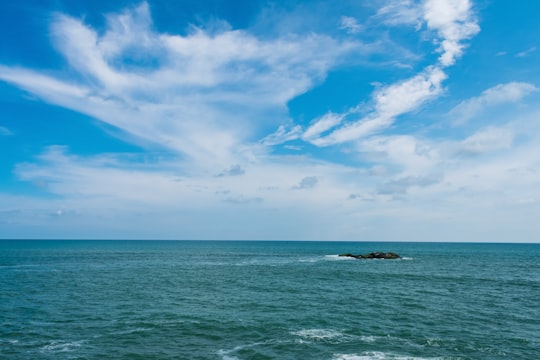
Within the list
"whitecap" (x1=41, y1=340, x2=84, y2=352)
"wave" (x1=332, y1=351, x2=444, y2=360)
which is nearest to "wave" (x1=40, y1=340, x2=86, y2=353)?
"whitecap" (x1=41, y1=340, x2=84, y2=352)

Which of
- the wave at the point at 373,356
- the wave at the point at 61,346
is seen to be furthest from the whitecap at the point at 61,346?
the wave at the point at 373,356

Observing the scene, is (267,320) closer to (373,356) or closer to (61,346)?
(373,356)

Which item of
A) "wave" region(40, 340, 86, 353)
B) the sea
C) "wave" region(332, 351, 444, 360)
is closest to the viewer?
"wave" region(332, 351, 444, 360)

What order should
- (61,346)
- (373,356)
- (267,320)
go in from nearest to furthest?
(373,356) < (61,346) < (267,320)

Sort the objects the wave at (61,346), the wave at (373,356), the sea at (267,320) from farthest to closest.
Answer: the sea at (267,320) → the wave at (61,346) → the wave at (373,356)

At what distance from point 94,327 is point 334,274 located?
191ft

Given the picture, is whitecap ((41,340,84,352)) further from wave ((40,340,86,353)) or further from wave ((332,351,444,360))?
wave ((332,351,444,360))

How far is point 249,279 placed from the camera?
7556 cm

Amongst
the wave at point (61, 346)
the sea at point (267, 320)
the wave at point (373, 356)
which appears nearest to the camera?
the wave at point (373, 356)

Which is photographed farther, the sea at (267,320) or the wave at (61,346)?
the sea at (267,320)

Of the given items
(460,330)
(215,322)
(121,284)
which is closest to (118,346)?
(215,322)

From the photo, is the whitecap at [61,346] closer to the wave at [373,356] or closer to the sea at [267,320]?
the sea at [267,320]

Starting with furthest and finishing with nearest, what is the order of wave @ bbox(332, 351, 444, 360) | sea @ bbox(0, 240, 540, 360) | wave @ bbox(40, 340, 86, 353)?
sea @ bbox(0, 240, 540, 360), wave @ bbox(40, 340, 86, 353), wave @ bbox(332, 351, 444, 360)

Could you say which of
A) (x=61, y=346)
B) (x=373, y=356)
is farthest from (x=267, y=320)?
(x=61, y=346)
